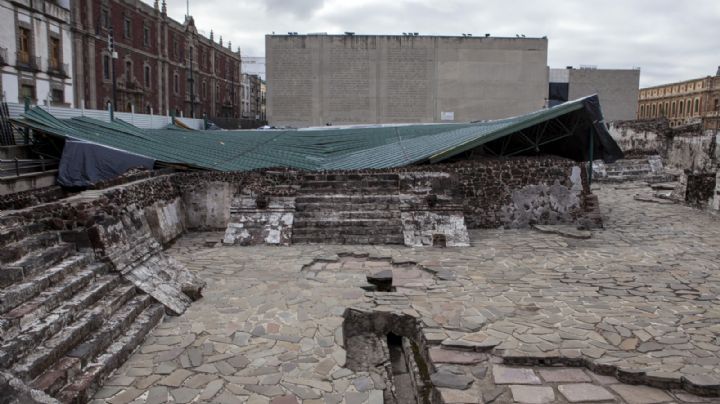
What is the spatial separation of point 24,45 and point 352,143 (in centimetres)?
2015

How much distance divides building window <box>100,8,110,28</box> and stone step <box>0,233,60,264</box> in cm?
3080

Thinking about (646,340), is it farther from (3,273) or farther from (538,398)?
(3,273)

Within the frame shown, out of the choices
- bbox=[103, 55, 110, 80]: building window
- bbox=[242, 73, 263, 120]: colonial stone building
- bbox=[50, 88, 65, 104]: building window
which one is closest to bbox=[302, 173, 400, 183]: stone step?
bbox=[50, 88, 65, 104]: building window

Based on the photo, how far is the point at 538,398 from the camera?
173 inches

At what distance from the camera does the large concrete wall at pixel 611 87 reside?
38.2 m

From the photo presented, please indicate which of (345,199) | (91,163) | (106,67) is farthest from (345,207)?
(106,67)

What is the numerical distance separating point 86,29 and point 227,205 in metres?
24.8

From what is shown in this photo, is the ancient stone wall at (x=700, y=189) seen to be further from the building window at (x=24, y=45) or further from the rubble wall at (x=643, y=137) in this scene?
the building window at (x=24, y=45)

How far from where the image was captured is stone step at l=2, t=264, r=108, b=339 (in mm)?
4402

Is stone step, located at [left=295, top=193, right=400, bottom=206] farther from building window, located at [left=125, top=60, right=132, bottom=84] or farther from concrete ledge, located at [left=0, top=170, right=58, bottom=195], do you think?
building window, located at [left=125, top=60, right=132, bottom=84]

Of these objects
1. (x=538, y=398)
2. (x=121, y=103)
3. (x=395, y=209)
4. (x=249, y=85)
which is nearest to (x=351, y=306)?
(x=538, y=398)

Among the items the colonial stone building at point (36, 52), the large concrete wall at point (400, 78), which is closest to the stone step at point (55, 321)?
the colonial stone building at point (36, 52)

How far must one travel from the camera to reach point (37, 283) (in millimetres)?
4977

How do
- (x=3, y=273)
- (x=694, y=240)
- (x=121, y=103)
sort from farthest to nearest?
(x=121, y=103) → (x=694, y=240) → (x=3, y=273)
